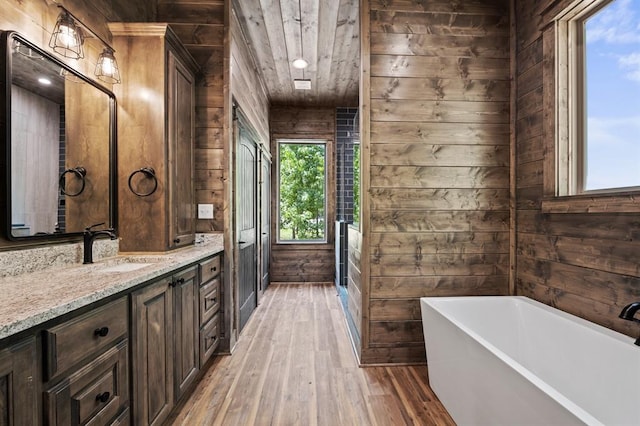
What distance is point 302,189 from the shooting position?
17.7ft

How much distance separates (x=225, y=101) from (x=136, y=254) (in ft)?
4.42

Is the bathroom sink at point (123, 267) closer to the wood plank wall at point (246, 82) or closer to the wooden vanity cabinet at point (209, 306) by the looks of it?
the wooden vanity cabinet at point (209, 306)

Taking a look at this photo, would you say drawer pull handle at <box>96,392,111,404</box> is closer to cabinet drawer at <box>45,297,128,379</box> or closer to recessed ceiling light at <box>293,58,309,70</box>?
cabinet drawer at <box>45,297,128,379</box>

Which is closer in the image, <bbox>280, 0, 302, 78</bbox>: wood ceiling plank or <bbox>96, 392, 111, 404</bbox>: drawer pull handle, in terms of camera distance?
<bbox>96, 392, 111, 404</bbox>: drawer pull handle

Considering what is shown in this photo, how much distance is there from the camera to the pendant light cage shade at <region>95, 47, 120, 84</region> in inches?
73.6

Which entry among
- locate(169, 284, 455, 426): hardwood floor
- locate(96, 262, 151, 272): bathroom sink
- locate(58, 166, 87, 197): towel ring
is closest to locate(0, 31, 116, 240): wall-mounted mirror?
locate(58, 166, 87, 197): towel ring

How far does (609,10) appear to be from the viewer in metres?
1.82

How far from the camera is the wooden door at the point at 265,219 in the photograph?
14.3 ft

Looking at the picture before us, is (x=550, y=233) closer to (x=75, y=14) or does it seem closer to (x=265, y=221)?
(x=75, y=14)

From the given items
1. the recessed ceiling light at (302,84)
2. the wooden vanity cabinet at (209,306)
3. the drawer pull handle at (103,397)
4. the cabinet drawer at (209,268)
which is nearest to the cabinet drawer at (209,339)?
the wooden vanity cabinet at (209,306)

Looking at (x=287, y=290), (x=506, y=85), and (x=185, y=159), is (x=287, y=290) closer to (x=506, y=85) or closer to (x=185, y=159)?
(x=185, y=159)

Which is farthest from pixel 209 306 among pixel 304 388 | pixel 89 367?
pixel 89 367

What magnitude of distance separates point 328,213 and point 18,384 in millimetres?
4580

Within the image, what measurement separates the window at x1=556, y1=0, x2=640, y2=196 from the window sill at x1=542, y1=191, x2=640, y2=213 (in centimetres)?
10
